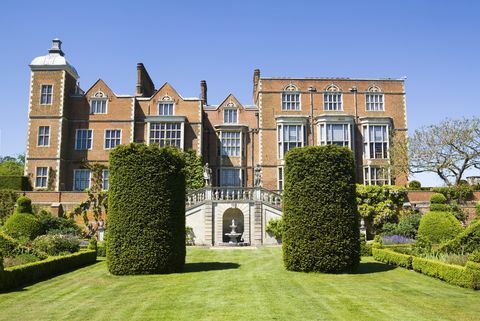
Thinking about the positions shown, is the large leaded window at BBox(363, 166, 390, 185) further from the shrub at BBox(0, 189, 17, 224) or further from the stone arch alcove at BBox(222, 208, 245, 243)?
the shrub at BBox(0, 189, 17, 224)

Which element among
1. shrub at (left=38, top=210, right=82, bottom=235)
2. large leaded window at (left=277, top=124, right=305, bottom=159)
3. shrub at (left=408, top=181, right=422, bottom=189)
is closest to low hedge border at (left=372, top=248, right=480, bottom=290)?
shrub at (left=408, top=181, right=422, bottom=189)

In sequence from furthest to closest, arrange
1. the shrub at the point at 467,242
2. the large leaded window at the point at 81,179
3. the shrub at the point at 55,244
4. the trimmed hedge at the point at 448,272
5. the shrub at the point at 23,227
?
the large leaded window at the point at 81,179, the shrub at the point at 23,227, the shrub at the point at 55,244, the shrub at the point at 467,242, the trimmed hedge at the point at 448,272

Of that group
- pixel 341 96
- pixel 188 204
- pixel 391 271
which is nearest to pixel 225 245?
pixel 188 204

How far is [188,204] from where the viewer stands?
27516 millimetres

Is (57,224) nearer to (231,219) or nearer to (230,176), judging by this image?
(231,219)

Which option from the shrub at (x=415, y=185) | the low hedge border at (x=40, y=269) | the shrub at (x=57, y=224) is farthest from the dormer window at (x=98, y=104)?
the shrub at (x=415, y=185)

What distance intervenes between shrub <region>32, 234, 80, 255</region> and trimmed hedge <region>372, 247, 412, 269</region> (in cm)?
1291

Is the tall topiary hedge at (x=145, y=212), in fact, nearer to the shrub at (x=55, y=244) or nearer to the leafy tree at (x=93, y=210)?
the shrub at (x=55, y=244)

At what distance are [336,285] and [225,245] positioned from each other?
14.0 m

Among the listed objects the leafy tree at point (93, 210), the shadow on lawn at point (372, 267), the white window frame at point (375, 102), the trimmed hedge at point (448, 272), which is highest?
the white window frame at point (375, 102)

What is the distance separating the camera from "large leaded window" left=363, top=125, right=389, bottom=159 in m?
35.3

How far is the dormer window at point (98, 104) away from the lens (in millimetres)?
36000

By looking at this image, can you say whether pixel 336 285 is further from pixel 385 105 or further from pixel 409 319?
pixel 385 105

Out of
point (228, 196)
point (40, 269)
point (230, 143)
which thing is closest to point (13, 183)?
point (228, 196)
